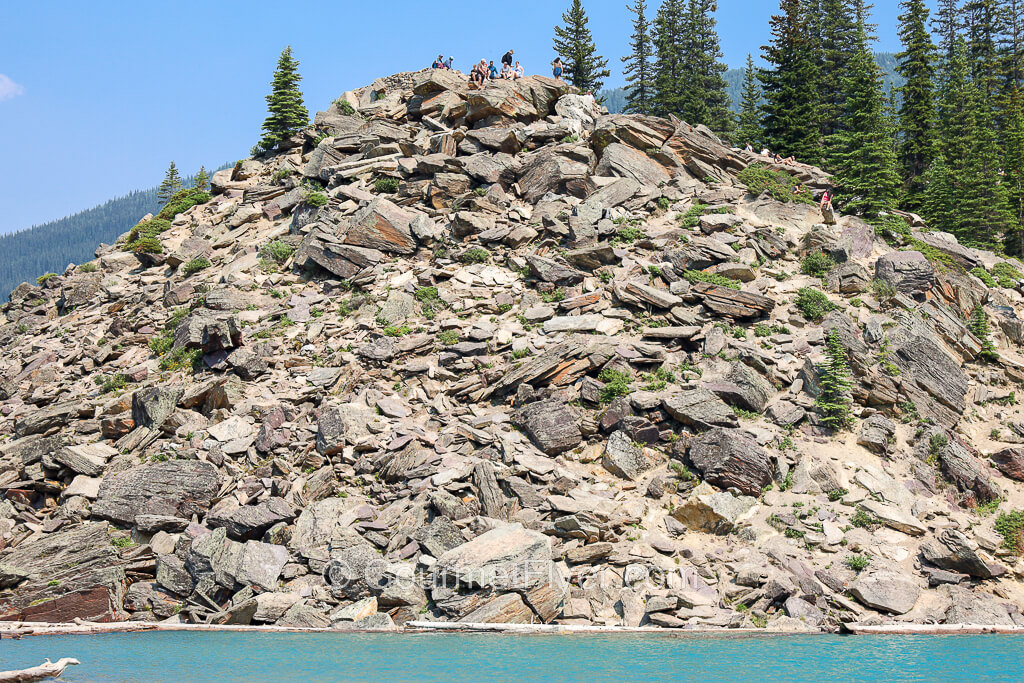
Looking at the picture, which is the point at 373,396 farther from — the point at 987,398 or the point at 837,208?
the point at 837,208

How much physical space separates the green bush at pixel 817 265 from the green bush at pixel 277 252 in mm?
23953

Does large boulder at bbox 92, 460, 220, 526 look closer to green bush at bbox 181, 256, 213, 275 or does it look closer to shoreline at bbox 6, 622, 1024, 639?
shoreline at bbox 6, 622, 1024, 639

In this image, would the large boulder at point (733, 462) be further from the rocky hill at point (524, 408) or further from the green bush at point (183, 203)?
the green bush at point (183, 203)

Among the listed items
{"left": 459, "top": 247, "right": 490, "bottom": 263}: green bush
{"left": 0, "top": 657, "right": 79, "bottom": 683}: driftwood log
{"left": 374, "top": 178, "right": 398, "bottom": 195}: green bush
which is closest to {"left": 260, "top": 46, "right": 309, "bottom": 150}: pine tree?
{"left": 374, "top": 178, "right": 398, "bottom": 195}: green bush

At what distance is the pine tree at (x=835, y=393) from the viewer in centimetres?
2331

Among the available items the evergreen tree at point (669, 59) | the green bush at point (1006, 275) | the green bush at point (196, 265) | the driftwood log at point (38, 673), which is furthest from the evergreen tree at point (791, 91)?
the driftwood log at point (38, 673)

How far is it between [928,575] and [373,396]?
18028 mm

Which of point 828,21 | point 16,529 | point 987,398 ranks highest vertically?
point 828,21

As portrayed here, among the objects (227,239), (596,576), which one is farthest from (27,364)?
(596,576)

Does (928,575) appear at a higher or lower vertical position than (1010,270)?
lower

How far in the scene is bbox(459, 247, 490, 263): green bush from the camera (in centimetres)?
3119

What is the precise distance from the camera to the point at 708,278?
28.4 meters

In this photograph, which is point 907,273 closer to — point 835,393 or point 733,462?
point 835,393

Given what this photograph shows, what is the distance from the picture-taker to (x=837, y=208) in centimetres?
3631
